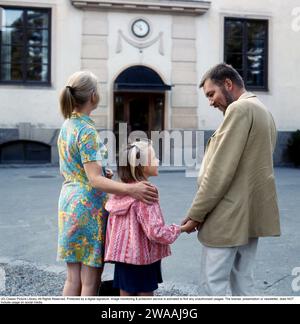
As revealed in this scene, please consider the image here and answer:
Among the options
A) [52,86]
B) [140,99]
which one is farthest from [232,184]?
[140,99]

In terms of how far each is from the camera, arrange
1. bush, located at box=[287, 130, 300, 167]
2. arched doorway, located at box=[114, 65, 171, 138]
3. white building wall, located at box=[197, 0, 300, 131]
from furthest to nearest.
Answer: bush, located at box=[287, 130, 300, 167], white building wall, located at box=[197, 0, 300, 131], arched doorway, located at box=[114, 65, 171, 138]

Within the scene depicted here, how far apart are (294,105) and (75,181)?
14067 mm

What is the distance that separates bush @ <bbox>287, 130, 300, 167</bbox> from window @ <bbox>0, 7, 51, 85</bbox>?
793 cm

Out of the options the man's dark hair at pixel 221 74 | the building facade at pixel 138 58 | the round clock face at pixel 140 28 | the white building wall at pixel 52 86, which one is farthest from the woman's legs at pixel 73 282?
the round clock face at pixel 140 28

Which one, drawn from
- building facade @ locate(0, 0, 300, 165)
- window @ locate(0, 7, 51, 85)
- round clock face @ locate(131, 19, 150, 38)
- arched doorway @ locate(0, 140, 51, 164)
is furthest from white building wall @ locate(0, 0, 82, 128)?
round clock face @ locate(131, 19, 150, 38)

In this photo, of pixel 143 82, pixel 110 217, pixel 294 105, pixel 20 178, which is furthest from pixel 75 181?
pixel 294 105

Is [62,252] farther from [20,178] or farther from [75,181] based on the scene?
[20,178]

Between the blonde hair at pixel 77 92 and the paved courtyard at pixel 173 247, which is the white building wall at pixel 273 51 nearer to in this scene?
the paved courtyard at pixel 173 247

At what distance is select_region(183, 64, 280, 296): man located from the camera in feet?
7.02

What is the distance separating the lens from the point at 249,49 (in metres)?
15.1

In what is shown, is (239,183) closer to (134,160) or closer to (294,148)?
(134,160)

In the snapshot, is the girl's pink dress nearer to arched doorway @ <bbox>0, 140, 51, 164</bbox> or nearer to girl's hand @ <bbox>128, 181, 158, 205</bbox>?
girl's hand @ <bbox>128, 181, 158, 205</bbox>

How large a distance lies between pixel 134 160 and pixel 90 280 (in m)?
0.68

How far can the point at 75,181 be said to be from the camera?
2.35 metres
